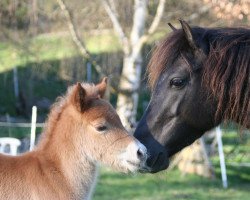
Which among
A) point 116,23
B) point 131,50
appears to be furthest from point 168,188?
point 116,23

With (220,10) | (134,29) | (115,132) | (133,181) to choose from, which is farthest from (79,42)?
(115,132)

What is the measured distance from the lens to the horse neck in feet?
16.4

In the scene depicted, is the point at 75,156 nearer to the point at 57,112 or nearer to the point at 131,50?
the point at 57,112

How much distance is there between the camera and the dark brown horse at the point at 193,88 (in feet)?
13.9

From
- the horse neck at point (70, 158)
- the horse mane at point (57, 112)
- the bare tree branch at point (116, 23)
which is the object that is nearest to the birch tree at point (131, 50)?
the bare tree branch at point (116, 23)

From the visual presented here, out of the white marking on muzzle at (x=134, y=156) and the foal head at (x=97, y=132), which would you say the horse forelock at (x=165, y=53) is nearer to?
the white marking on muzzle at (x=134, y=156)

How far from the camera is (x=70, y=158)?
16.5 ft

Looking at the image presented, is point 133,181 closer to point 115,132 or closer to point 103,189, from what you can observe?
point 103,189

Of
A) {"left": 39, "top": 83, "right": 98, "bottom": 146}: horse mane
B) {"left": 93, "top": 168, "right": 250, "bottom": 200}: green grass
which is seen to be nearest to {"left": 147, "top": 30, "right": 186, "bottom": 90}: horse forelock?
{"left": 39, "top": 83, "right": 98, "bottom": 146}: horse mane

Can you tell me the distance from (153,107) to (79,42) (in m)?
10.4

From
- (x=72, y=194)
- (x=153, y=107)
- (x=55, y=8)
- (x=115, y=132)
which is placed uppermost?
(x=153, y=107)

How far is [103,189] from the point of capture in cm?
1202

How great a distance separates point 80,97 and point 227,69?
1.34 meters

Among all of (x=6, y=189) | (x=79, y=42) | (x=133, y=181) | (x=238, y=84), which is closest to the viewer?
(x=238, y=84)
